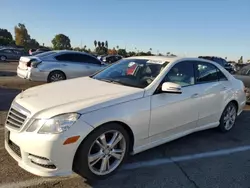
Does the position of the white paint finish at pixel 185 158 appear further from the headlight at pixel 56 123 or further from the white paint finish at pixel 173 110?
the headlight at pixel 56 123

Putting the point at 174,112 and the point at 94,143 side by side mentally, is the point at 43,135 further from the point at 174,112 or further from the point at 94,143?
the point at 174,112

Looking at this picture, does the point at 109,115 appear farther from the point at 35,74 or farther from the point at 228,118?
the point at 35,74

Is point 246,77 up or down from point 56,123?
down

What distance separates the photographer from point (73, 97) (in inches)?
140

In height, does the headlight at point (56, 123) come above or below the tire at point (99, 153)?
above

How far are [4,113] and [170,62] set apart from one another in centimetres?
396

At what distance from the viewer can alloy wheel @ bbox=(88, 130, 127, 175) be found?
11.0 feet

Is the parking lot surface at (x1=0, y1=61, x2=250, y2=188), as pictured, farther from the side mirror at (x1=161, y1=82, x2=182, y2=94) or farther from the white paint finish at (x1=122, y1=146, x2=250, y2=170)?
the side mirror at (x1=161, y1=82, x2=182, y2=94)

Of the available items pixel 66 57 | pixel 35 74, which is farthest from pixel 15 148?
pixel 66 57

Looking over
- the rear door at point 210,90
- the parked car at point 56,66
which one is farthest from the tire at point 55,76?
the rear door at point 210,90

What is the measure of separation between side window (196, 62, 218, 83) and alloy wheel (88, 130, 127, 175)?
6.47ft

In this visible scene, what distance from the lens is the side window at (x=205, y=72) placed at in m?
4.89

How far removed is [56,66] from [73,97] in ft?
23.0

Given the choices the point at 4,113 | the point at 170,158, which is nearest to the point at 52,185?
the point at 170,158
